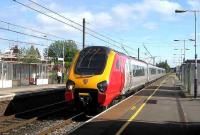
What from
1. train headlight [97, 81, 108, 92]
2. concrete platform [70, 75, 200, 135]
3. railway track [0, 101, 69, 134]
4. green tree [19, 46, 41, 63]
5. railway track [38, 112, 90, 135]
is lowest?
railway track [0, 101, 69, 134]

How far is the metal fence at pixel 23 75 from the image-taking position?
130 feet

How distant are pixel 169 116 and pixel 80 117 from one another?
4.03m

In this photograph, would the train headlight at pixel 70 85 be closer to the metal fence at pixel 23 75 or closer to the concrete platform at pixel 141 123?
the concrete platform at pixel 141 123

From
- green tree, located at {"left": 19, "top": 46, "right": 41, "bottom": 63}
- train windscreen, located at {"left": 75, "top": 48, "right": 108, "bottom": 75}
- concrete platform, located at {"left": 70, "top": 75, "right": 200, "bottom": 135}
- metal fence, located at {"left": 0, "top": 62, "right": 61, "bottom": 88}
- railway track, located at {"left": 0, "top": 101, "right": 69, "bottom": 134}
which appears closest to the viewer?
concrete platform, located at {"left": 70, "top": 75, "right": 200, "bottom": 135}

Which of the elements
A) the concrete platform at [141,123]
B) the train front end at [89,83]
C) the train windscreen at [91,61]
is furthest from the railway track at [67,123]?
the train windscreen at [91,61]

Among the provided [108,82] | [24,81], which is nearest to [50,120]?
[108,82]

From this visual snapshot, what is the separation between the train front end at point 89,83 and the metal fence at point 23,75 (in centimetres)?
1924

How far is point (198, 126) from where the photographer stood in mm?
16031

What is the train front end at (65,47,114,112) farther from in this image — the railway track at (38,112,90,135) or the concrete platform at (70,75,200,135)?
the concrete platform at (70,75,200,135)

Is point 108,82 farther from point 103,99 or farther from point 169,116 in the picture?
point 169,116

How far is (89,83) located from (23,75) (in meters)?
27.9

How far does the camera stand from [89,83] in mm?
19266

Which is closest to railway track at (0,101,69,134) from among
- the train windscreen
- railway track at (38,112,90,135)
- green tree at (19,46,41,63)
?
railway track at (38,112,90,135)

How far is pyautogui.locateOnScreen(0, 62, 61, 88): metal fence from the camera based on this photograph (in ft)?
130
